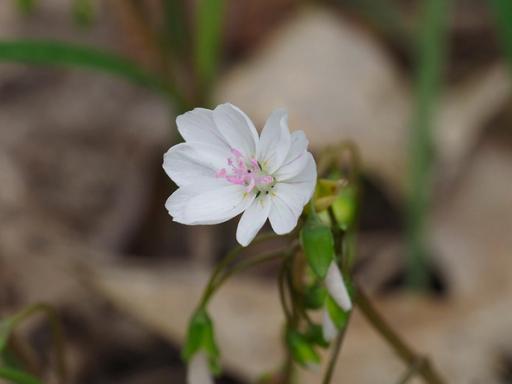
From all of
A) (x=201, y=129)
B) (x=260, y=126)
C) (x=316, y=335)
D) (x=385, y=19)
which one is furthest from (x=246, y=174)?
(x=385, y=19)

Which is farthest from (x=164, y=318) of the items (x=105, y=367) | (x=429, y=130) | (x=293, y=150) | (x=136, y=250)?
(x=293, y=150)

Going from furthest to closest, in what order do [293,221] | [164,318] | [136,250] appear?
1. [136,250]
2. [164,318]
3. [293,221]

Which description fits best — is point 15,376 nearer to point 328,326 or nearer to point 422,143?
point 328,326

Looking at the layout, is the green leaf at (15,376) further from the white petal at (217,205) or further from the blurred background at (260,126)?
the white petal at (217,205)

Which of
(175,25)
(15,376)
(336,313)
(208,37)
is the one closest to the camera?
(336,313)

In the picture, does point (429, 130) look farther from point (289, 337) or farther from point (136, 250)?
point (289, 337)
